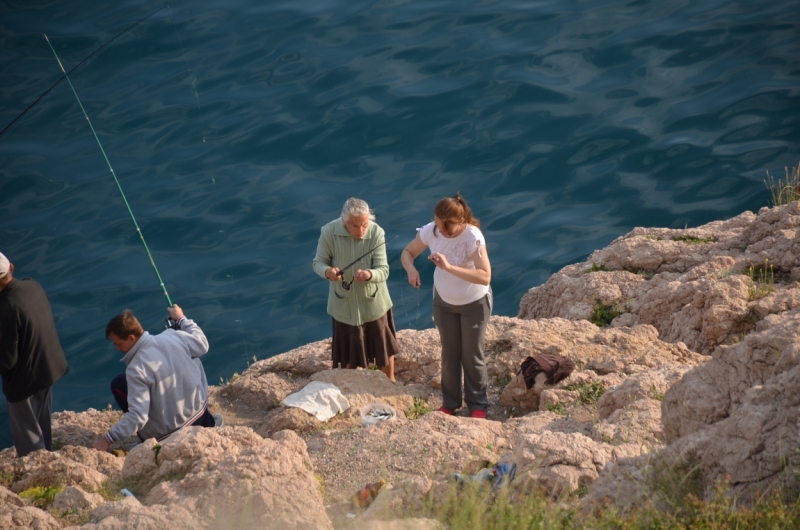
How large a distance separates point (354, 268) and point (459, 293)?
113cm

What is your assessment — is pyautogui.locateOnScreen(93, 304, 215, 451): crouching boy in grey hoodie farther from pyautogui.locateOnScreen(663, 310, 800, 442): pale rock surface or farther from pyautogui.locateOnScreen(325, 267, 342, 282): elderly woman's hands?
pyautogui.locateOnScreen(663, 310, 800, 442): pale rock surface

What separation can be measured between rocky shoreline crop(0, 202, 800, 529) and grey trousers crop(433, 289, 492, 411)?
31cm

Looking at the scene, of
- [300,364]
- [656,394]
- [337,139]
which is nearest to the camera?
[656,394]

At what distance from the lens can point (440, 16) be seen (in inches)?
619

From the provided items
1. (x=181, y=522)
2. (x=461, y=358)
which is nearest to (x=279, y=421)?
(x=461, y=358)

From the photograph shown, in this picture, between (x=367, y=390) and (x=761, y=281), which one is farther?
(x=761, y=281)

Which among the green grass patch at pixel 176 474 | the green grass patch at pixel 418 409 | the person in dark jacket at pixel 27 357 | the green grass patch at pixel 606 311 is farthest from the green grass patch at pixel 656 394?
the person in dark jacket at pixel 27 357

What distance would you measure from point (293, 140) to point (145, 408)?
29.0ft

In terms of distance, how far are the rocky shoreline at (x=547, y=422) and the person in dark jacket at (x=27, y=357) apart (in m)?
0.50

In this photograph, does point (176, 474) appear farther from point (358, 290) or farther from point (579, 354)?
point (579, 354)

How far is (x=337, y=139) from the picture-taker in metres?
13.8

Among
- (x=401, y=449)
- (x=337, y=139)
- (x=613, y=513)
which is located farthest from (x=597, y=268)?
(x=337, y=139)

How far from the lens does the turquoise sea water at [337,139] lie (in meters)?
11.6

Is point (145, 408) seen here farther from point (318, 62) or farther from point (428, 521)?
point (318, 62)
